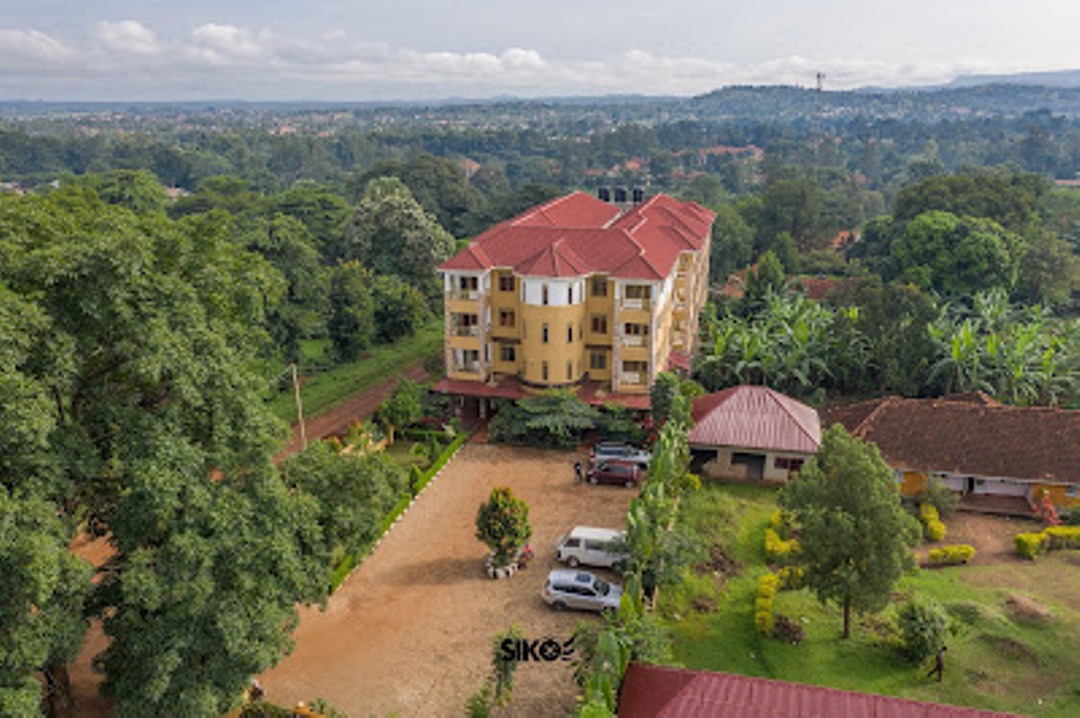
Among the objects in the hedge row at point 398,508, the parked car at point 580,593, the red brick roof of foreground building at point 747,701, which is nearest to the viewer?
the red brick roof of foreground building at point 747,701

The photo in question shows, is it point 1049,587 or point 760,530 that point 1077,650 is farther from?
point 760,530

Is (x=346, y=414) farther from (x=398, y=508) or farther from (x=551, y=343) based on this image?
(x=398, y=508)

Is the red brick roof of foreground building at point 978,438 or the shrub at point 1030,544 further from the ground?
the red brick roof of foreground building at point 978,438

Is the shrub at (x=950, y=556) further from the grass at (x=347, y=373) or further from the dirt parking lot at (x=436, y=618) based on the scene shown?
the grass at (x=347, y=373)

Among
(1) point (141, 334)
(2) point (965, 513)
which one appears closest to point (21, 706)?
(1) point (141, 334)

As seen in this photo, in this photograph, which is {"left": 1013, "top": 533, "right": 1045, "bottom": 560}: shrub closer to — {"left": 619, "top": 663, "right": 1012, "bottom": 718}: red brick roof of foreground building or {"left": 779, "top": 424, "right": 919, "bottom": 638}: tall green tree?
{"left": 779, "top": 424, "right": 919, "bottom": 638}: tall green tree

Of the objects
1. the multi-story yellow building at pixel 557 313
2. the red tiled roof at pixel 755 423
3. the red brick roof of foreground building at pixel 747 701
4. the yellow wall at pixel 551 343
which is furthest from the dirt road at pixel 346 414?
the red brick roof of foreground building at pixel 747 701
